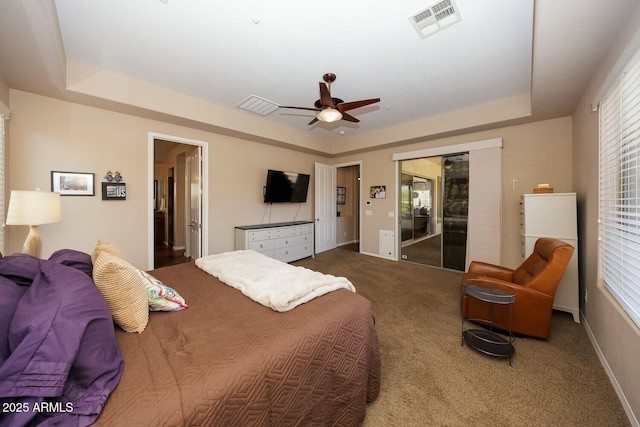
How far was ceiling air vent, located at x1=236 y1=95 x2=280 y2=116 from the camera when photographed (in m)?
3.57

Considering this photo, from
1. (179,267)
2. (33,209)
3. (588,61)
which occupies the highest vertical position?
(588,61)

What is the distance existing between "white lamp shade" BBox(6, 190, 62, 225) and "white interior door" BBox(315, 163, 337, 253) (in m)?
4.34

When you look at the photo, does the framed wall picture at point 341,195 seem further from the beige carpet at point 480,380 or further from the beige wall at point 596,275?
the beige wall at point 596,275

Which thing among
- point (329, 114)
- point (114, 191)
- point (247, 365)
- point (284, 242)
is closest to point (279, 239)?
point (284, 242)

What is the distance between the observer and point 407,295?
334 centimetres

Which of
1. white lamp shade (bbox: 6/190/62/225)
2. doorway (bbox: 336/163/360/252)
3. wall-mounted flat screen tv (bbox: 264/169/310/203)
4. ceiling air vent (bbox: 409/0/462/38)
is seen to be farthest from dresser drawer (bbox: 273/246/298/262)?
ceiling air vent (bbox: 409/0/462/38)

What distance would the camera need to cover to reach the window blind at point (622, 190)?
161cm

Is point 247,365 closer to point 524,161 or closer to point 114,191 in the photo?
point 114,191

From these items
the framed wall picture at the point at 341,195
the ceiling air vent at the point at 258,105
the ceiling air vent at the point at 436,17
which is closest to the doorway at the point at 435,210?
the framed wall picture at the point at 341,195

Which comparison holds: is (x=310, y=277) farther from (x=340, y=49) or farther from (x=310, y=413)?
(x=340, y=49)

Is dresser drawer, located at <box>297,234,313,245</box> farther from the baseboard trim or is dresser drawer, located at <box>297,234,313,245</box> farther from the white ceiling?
the baseboard trim

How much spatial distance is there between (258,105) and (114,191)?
7.73 feet

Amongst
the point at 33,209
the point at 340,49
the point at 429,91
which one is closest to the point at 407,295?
the point at 429,91

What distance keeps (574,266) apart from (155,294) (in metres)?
4.02
